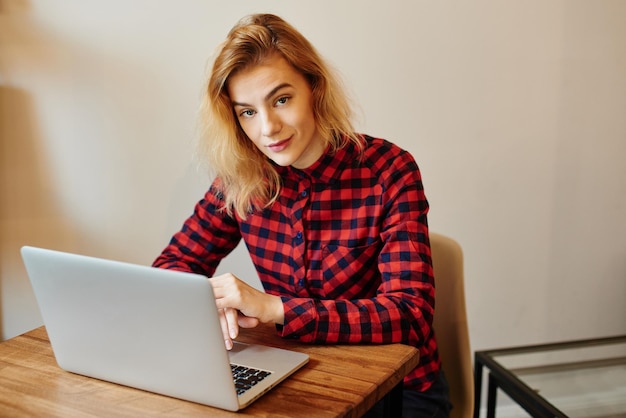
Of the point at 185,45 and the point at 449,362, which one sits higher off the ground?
the point at 185,45

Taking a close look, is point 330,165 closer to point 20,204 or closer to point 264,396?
point 264,396

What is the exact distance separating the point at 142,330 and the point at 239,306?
0.20m

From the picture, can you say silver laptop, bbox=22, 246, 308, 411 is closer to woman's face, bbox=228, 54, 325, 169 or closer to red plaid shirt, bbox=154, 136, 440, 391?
red plaid shirt, bbox=154, 136, 440, 391

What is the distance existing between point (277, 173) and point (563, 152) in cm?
112

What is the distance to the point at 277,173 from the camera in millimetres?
1360

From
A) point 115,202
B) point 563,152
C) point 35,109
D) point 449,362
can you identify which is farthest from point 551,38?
point 35,109

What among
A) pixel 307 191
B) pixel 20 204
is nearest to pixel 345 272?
pixel 307 191

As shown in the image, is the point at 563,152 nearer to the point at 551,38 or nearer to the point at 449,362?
the point at 551,38

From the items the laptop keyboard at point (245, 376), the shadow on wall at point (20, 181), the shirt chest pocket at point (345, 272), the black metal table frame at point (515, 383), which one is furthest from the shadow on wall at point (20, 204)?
the black metal table frame at point (515, 383)

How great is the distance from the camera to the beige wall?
1.69 metres

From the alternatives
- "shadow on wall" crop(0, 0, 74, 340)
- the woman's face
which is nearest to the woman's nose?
the woman's face

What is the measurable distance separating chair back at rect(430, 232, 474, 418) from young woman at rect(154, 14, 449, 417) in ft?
0.32

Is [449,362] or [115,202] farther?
[115,202]

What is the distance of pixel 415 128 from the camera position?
6.29 ft
